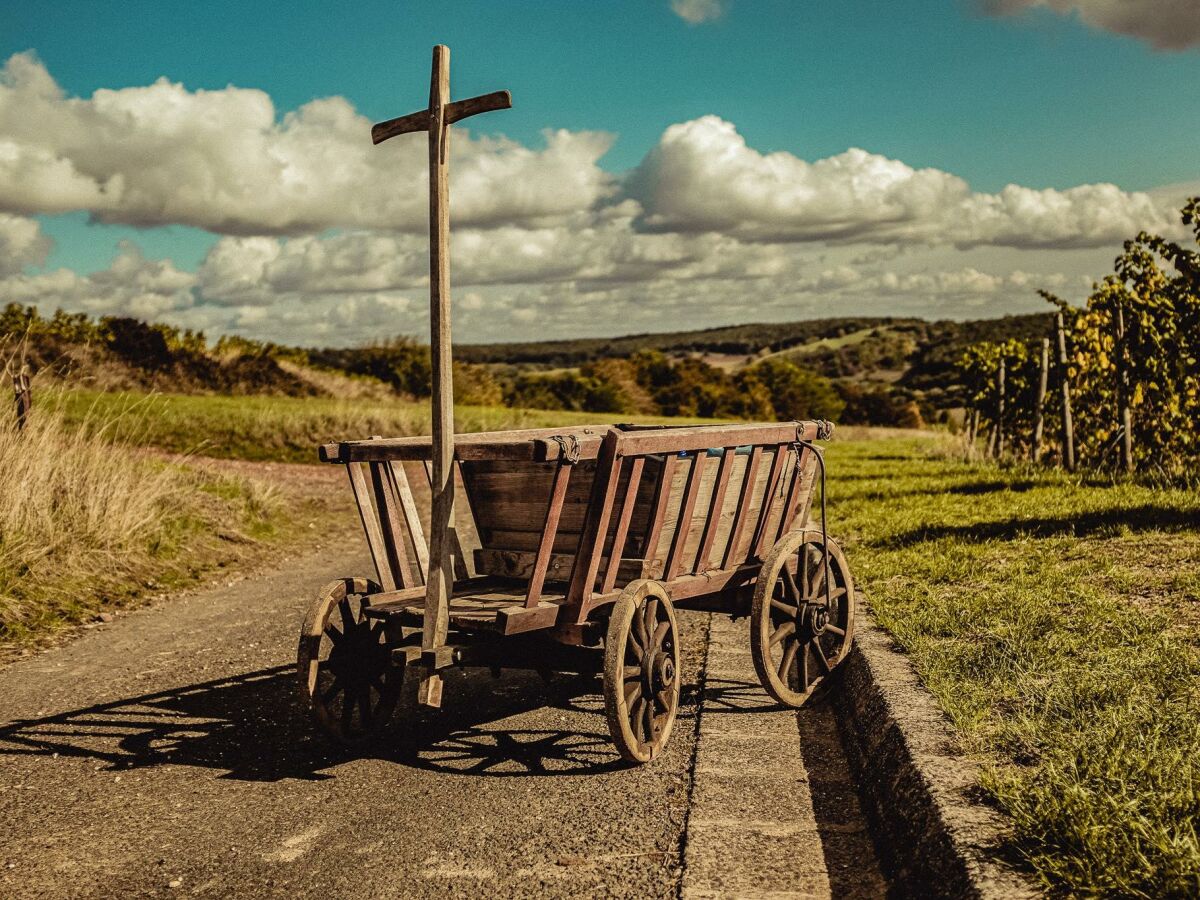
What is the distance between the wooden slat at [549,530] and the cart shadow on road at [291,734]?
0.75 metres

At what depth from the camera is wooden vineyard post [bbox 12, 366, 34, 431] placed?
877 centimetres

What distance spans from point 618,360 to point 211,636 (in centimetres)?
5447

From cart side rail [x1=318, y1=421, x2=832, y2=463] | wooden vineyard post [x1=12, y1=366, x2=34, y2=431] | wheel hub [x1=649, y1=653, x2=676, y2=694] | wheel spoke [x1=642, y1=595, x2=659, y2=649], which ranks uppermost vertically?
wooden vineyard post [x1=12, y1=366, x2=34, y2=431]

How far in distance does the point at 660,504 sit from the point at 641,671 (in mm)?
733

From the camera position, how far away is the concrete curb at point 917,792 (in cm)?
276

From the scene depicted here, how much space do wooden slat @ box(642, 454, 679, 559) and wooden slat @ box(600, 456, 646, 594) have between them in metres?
0.12

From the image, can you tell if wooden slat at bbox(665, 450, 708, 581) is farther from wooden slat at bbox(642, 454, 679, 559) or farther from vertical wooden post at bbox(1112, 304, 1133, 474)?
vertical wooden post at bbox(1112, 304, 1133, 474)

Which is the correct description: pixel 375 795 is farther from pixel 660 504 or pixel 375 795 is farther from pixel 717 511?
pixel 717 511

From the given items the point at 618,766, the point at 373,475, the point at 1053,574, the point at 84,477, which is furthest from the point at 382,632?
the point at 84,477

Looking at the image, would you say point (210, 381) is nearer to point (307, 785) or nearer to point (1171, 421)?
point (1171, 421)

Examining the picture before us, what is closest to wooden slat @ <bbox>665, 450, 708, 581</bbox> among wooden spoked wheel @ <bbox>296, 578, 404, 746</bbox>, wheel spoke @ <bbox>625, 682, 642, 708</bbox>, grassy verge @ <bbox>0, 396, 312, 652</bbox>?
wheel spoke @ <bbox>625, 682, 642, 708</bbox>

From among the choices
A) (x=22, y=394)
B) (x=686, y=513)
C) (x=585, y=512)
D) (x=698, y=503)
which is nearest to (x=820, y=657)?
(x=698, y=503)

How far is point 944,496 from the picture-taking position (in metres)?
11.0

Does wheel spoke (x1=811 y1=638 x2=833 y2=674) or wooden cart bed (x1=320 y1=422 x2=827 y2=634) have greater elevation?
wooden cart bed (x1=320 y1=422 x2=827 y2=634)
